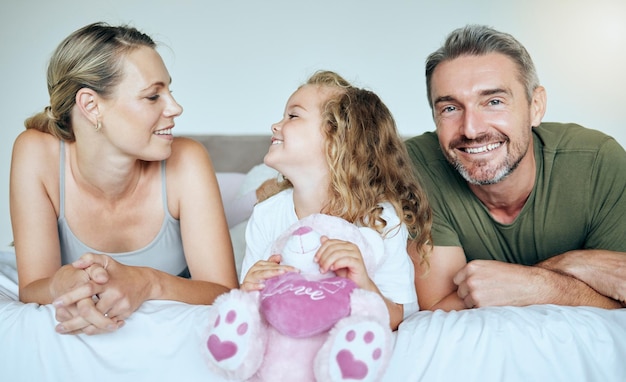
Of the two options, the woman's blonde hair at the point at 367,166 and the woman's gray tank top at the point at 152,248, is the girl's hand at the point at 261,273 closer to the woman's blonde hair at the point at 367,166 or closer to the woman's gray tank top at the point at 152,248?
the woman's blonde hair at the point at 367,166

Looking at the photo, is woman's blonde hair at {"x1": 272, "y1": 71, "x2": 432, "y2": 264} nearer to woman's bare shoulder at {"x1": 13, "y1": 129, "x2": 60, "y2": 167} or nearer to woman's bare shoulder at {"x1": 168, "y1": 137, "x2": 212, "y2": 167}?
woman's bare shoulder at {"x1": 168, "y1": 137, "x2": 212, "y2": 167}

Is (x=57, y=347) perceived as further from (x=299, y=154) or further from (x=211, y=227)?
(x=299, y=154)

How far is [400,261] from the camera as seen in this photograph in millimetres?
1696

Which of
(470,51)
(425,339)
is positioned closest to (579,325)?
(425,339)

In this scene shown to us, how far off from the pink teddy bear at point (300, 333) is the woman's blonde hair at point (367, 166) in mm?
441

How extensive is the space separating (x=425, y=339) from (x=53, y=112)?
1.18 metres

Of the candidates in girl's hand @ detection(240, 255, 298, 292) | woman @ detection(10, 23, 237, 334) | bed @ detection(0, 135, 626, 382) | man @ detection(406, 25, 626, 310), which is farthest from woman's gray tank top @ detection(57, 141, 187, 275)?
man @ detection(406, 25, 626, 310)

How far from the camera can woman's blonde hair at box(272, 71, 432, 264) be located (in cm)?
179

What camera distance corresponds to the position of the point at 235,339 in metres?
1.26

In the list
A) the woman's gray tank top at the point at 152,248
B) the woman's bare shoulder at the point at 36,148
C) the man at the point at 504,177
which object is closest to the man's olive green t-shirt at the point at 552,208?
the man at the point at 504,177

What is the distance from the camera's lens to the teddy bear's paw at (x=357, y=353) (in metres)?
1.20

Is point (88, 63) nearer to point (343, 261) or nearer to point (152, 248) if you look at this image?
point (152, 248)

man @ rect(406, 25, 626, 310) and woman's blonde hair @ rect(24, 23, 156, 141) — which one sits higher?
woman's blonde hair @ rect(24, 23, 156, 141)

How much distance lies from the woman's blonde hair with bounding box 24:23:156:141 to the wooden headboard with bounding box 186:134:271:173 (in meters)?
1.77
